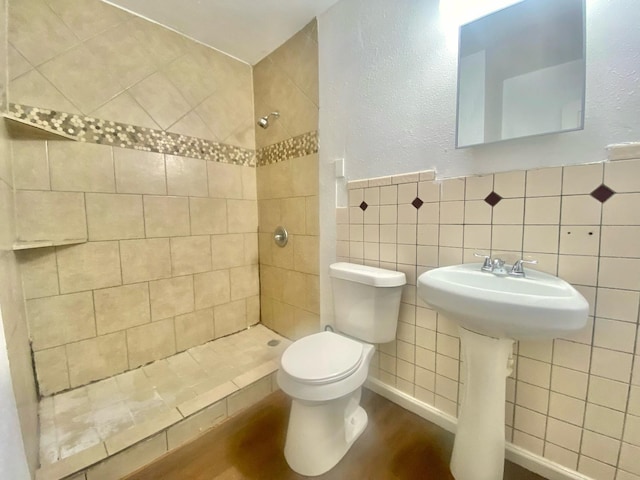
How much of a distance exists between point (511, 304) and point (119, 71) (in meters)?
2.09

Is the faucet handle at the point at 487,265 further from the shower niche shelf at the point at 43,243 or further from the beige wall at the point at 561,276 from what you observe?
the shower niche shelf at the point at 43,243

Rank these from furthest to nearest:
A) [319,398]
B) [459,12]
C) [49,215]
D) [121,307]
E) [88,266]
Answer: [121,307] → [88,266] → [49,215] → [459,12] → [319,398]

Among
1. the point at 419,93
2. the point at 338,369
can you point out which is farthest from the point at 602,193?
the point at 338,369

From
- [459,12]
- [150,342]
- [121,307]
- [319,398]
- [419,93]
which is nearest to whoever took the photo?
[319,398]

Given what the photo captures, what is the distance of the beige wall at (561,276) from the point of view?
825mm

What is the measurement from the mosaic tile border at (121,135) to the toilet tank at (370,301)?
1.24 metres

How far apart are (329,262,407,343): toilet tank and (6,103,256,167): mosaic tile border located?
1.24 m

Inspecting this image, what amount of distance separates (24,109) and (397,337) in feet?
6.84

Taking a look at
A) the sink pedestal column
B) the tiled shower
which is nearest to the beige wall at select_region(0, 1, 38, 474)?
the tiled shower

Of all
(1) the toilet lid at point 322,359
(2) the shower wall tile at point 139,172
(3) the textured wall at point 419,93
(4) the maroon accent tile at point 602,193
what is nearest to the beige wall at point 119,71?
(2) the shower wall tile at point 139,172

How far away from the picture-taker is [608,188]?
0.82 m

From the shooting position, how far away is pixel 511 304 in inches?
27.0

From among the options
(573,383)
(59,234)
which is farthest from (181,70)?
(573,383)

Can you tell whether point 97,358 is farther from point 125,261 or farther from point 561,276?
point 561,276
